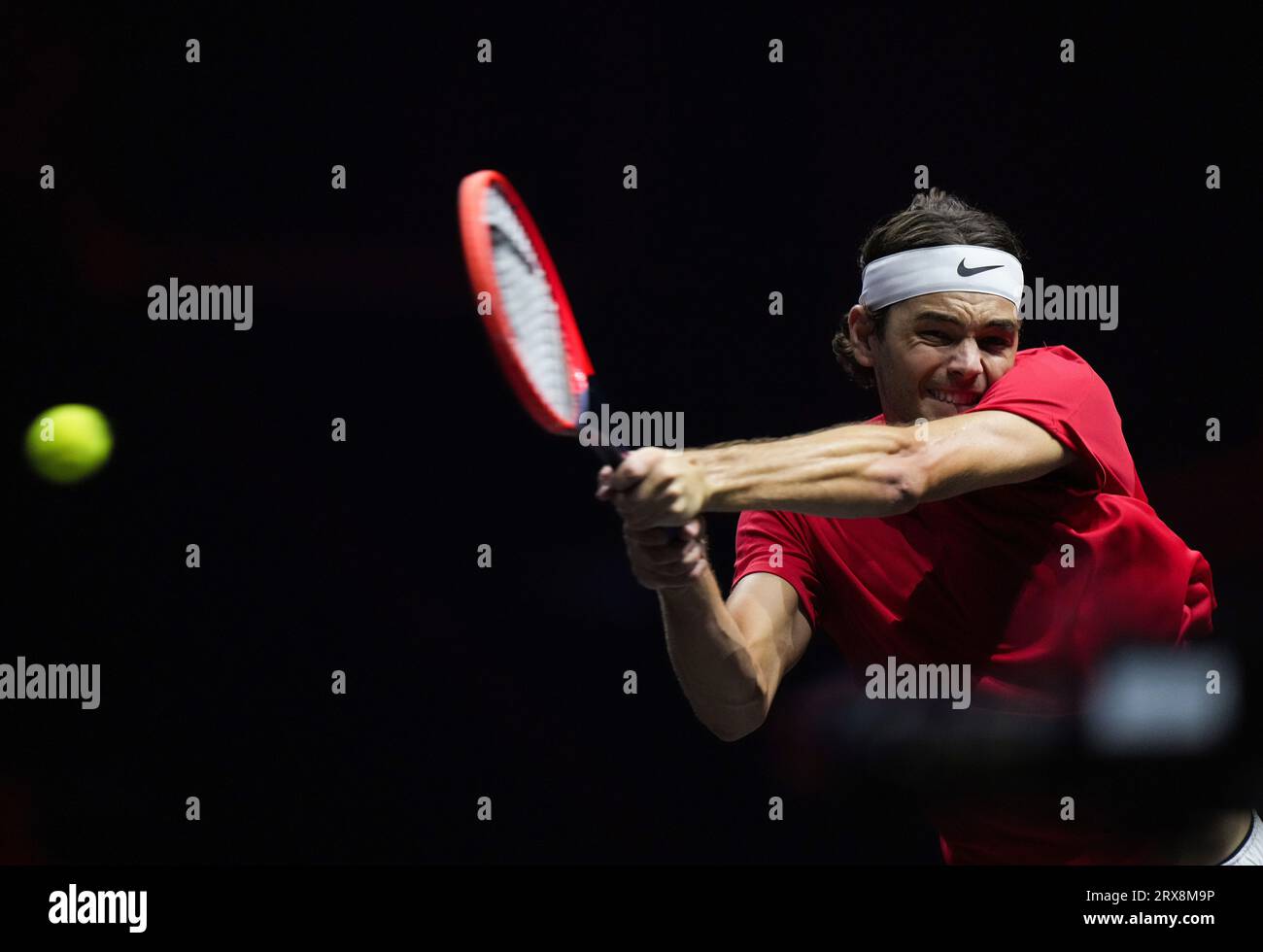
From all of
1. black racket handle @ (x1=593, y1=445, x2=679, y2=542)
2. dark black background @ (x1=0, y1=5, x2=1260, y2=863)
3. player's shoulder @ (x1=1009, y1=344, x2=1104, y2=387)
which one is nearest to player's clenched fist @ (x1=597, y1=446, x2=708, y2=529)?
black racket handle @ (x1=593, y1=445, x2=679, y2=542)

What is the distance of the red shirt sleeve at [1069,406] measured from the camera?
2330mm

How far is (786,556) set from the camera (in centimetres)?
285

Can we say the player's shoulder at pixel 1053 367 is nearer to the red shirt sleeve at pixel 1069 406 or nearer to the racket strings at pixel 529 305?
the red shirt sleeve at pixel 1069 406

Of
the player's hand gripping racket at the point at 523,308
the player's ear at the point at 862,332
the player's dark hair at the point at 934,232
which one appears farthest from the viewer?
the player's ear at the point at 862,332

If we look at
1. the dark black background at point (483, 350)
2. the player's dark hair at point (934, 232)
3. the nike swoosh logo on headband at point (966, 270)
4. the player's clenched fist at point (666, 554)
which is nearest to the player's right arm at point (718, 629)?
the player's clenched fist at point (666, 554)

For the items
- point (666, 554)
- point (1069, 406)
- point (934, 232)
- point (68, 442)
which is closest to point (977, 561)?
point (1069, 406)

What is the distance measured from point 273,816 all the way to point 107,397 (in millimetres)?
1245

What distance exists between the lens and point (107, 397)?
4129 mm

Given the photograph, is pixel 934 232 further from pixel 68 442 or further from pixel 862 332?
pixel 68 442

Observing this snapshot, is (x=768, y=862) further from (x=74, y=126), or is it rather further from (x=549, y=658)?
(x=74, y=126)

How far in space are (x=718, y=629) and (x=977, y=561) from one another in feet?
1.67

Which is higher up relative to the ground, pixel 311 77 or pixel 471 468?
pixel 311 77

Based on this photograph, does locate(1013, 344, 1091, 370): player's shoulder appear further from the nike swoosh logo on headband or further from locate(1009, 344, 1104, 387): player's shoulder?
the nike swoosh logo on headband
